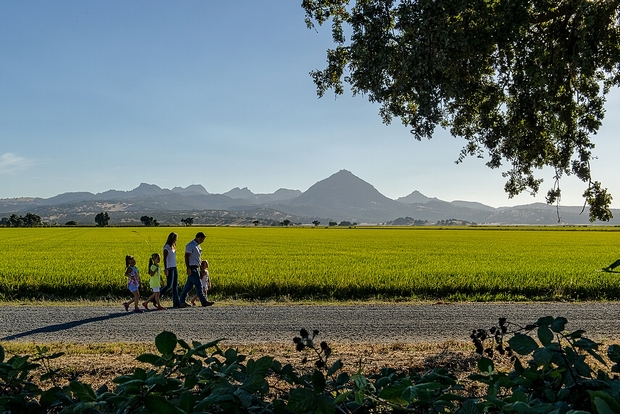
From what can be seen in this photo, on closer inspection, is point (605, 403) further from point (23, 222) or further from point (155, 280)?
point (23, 222)

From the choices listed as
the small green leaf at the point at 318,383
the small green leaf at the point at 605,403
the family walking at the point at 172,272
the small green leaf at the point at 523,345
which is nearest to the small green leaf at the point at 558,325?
the small green leaf at the point at 523,345

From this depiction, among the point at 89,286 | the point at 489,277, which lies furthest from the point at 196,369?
the point at 489,277

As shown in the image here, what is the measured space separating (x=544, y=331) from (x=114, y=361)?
7.37 m

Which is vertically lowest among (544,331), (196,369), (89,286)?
(89,286)

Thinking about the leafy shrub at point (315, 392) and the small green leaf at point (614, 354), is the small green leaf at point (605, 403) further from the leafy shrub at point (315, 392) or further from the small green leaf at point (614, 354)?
the small green leaf at point (614, 354)

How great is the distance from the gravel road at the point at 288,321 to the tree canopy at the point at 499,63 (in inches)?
158

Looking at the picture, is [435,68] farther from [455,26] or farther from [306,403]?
[306,403]

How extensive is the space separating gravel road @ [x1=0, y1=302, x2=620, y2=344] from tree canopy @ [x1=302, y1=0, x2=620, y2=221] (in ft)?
13.2

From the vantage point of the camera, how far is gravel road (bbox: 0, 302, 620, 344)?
9.73m

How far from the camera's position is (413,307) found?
13172 mm

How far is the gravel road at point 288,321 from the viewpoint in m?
9.73

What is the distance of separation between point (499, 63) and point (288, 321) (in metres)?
7.48

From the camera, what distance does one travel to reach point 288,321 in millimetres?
11273

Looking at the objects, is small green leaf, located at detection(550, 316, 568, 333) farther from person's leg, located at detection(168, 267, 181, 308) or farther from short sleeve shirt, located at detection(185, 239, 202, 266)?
person's leg, located at detection(168, 267, 181, 308)
